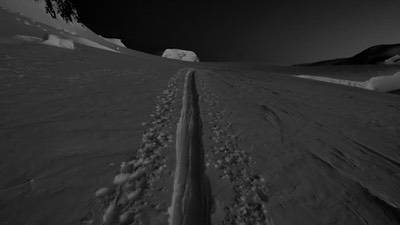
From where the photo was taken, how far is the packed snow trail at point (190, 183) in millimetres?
2338

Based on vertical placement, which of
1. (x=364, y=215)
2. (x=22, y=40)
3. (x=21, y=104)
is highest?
(x=22, y=40)

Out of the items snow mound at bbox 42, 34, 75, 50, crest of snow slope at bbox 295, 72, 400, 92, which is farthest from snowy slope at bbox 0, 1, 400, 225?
snow mound at bbox 42, 34, 75, 50

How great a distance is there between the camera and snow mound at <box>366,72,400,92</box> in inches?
1005

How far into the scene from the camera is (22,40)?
20.4m

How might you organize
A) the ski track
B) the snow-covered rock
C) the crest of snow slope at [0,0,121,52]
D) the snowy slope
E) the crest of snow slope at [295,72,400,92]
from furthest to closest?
the crest of snow slope at [0,0,121,52], the crest of snow slope at [295,72,400,92], the snow-covered rock, the snowy slope, the ski track

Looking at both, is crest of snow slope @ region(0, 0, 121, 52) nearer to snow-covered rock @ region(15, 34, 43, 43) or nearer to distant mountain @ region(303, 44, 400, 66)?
snow-covered rock @ region(15, 34, 43, 43)

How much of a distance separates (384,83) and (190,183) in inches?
1406

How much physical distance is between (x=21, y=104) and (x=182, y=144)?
4700mm

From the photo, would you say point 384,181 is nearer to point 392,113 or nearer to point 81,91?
point 392,113

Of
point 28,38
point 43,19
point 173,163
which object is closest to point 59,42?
point 28,38

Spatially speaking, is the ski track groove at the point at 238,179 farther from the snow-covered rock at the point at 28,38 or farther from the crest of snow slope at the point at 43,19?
the crest of snow slope at the point at 43,19

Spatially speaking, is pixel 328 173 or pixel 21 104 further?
pixel 21 104

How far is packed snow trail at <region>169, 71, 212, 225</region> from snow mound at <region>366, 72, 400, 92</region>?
99.2 ft

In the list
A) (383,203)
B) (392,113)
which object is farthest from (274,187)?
(392,113)
